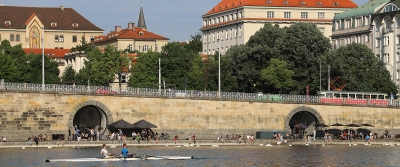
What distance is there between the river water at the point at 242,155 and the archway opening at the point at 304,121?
16252 millimetres

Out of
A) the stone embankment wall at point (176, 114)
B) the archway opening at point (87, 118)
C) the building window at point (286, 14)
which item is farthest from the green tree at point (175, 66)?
the building window at point (286, 14)

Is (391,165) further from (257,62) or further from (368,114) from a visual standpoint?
(257,62)

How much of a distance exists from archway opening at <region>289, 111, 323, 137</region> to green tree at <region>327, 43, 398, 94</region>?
7.92 metres

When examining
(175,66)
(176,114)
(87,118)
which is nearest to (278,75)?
(175,66)

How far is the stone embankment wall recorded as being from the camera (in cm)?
11444

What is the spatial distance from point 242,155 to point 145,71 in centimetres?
4960

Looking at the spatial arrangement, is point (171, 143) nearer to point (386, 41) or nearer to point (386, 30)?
point (386, 30)

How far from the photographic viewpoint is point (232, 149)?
108m

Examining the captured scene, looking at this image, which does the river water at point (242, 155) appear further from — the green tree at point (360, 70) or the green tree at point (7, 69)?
the green tree at point (7, 69)

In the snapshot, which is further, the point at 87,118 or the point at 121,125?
the point at 87,118

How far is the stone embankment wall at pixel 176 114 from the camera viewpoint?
11444 cm

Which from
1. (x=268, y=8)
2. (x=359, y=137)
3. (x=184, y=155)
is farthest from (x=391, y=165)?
(x=268, y=8)

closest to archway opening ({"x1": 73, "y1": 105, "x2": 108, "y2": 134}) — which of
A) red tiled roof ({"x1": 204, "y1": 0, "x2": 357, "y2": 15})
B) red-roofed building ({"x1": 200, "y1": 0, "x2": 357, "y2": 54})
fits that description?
red-roofed building ({"x1": 200, "y1": 0, "x2": 357, "y2": 54})

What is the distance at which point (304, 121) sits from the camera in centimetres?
13538
